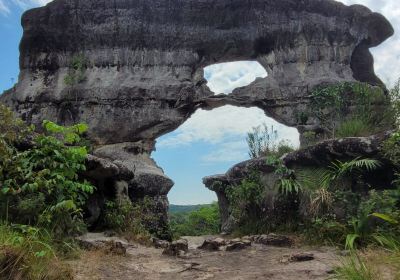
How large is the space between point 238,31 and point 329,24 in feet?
10.3

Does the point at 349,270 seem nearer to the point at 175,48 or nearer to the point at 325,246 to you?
the point at 325,246

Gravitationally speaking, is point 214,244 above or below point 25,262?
below

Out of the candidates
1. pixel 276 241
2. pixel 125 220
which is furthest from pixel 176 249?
pixel 276 241

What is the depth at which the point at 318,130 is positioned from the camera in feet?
42.7

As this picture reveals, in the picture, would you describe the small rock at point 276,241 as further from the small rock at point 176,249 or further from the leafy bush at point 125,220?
the leafy bush at point 125,220

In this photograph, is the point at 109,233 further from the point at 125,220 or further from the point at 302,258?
the point at 302,258

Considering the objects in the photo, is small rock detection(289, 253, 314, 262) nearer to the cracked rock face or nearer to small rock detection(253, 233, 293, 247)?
small rock detection(253, 233, 293, 247)

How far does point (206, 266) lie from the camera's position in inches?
234

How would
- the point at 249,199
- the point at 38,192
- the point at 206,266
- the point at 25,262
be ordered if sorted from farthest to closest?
1. the point at 249,199
2. the point at 206,266
3. the point at 38,192
4. the point at 25,262

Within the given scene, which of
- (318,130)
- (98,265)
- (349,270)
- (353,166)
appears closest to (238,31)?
(318,130)

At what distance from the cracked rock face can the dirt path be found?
7.66 meters

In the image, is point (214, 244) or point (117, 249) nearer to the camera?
point (117, 249)

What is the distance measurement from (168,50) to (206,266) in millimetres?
10069

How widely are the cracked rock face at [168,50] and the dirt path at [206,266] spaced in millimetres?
7660
